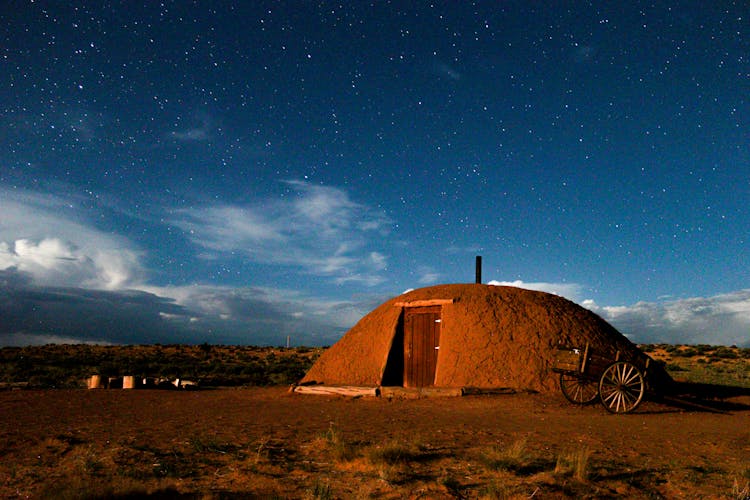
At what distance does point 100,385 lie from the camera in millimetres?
19438

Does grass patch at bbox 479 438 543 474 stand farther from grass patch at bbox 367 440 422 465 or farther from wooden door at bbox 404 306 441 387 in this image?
wooden door at bbox 404 306 441 387

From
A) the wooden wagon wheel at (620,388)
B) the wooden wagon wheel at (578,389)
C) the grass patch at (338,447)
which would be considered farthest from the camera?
the wooden wagon wheel at (578,389)

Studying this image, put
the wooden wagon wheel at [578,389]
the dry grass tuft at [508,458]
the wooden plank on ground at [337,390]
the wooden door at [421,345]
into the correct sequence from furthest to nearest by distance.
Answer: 1. the wooden door at [421,345]
2. the wooden plank on ground at [337,390]
3. the wooden wagon wheel at [578,389]
4. the dry grass tuft at [508,458]

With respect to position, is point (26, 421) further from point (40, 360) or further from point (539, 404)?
point (40, 360)

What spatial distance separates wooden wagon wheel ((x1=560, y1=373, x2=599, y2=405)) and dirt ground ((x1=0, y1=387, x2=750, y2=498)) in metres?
0.27

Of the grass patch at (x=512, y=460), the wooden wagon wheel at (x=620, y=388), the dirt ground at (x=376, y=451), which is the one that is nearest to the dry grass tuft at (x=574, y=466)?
the dirt ground at (x=376, y=451)

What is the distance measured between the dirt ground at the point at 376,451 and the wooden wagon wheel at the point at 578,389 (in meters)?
0.27

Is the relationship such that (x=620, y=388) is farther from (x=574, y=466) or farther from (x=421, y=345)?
(x=574, y=466)

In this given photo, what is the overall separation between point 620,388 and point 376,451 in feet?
26.7

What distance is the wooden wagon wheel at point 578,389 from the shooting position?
14.1 metres

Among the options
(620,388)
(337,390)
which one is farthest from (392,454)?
(337,390)

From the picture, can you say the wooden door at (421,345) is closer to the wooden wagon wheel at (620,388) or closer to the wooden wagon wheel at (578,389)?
the wooden wagon wheel at (578,389)

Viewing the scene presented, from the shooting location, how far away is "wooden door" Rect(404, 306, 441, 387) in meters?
17.0

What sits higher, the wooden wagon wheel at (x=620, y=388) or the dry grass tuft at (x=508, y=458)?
the wooden wagon wheel at (x=620, y=388)
